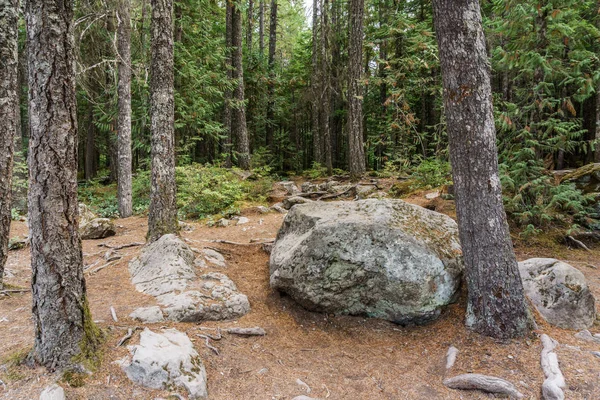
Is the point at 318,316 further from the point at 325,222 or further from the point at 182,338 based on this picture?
the point at 182,338

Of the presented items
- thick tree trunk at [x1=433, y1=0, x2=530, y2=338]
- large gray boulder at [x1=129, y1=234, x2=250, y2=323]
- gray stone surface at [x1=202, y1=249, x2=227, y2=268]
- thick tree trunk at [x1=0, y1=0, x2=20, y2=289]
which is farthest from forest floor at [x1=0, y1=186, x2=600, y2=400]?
thick tree trunk at [x1=0, y1=0, x2=20, y2=289]

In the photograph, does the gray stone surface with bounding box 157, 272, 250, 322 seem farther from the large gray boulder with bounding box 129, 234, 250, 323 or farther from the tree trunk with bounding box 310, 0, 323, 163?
the tree trunk with bounding box 310, 0, 323, 163

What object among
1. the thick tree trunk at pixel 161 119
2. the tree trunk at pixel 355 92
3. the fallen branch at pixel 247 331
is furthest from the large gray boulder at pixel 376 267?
the tree trunk at pixel 355 92

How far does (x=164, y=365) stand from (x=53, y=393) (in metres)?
0.82

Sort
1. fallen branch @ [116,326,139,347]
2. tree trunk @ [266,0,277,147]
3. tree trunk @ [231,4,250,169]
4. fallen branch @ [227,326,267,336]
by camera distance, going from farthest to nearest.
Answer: tree trunk @ [266,0,277,147] < tree trunk @ [231,4,250,169] < fallen branch @ [227,326,267,336] < fallen branch @ [116,326,139,347]

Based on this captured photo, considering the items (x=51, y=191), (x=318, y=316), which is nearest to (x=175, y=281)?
(x=318, y=316)

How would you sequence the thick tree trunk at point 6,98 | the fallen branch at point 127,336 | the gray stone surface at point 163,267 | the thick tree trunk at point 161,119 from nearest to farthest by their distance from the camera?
the fallen branch at point 127,336
the thick tree trunk at point 6,98
the gray stone surface at point 163,267
the thick tree trunk at point 161,119

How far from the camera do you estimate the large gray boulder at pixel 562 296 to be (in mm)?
4258

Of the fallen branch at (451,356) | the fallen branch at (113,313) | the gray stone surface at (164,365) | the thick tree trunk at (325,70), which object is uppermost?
the thick tree trunk at (325,70)

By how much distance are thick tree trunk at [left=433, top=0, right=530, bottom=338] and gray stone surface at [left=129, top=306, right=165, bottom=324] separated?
3.88 m

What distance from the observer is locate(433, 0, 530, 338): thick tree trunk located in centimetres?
390

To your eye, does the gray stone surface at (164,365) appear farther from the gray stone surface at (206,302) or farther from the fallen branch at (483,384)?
the fallen branch at (483,384)

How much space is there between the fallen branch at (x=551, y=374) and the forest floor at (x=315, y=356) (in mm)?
63

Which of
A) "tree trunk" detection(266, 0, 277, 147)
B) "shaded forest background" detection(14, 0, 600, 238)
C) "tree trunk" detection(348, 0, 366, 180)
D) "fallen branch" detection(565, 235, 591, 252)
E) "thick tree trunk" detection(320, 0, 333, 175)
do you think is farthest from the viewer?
"tree trunk" detection(266, 0, 277, 147)
